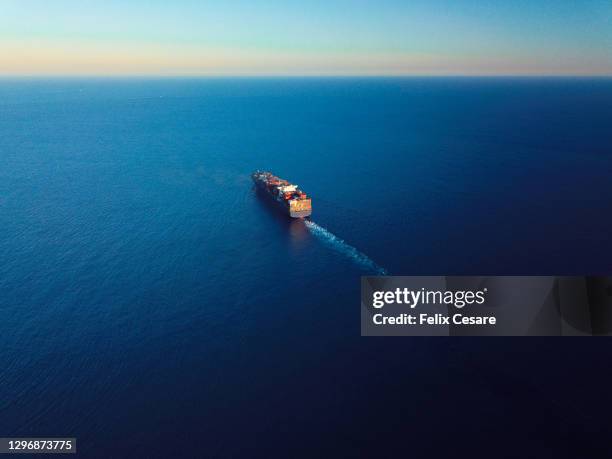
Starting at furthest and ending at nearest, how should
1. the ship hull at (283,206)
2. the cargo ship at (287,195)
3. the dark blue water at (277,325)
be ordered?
the ship hull at (283,206)
the cargo ship at (287,195)
the dark blue water at (277,325)

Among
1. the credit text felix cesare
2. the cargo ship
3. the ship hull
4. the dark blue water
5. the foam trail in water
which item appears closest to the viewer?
the dark blue water

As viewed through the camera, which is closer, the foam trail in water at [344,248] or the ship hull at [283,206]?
the foam trail in water at [344,248]

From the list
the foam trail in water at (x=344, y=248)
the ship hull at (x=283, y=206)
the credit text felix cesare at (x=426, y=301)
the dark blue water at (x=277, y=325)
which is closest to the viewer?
the dark blue water at (x=277, y=325)

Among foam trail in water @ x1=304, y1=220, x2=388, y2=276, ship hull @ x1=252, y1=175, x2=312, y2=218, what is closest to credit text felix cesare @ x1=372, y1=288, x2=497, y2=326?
foam trail in water @ x1=304, y1=220, x2=388, y2=276

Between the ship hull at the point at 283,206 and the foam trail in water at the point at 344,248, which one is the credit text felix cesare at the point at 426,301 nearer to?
the foam trail in water at the point at 344,248

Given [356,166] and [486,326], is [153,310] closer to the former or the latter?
[486,326]

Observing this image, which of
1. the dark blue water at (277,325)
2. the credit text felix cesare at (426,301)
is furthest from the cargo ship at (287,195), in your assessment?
the credit text felix cesare at (426,301)

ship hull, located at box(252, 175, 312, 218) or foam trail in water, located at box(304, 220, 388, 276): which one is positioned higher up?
ship hull, located at box(252, 175, 312, 218)

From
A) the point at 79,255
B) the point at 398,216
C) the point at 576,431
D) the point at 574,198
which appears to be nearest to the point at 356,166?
the point at 398,216

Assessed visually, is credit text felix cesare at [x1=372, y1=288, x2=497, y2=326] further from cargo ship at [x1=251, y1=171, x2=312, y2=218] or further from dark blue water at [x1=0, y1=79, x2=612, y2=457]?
cargo ship at [x1=251, y1=171, x2=312, y2=218]
